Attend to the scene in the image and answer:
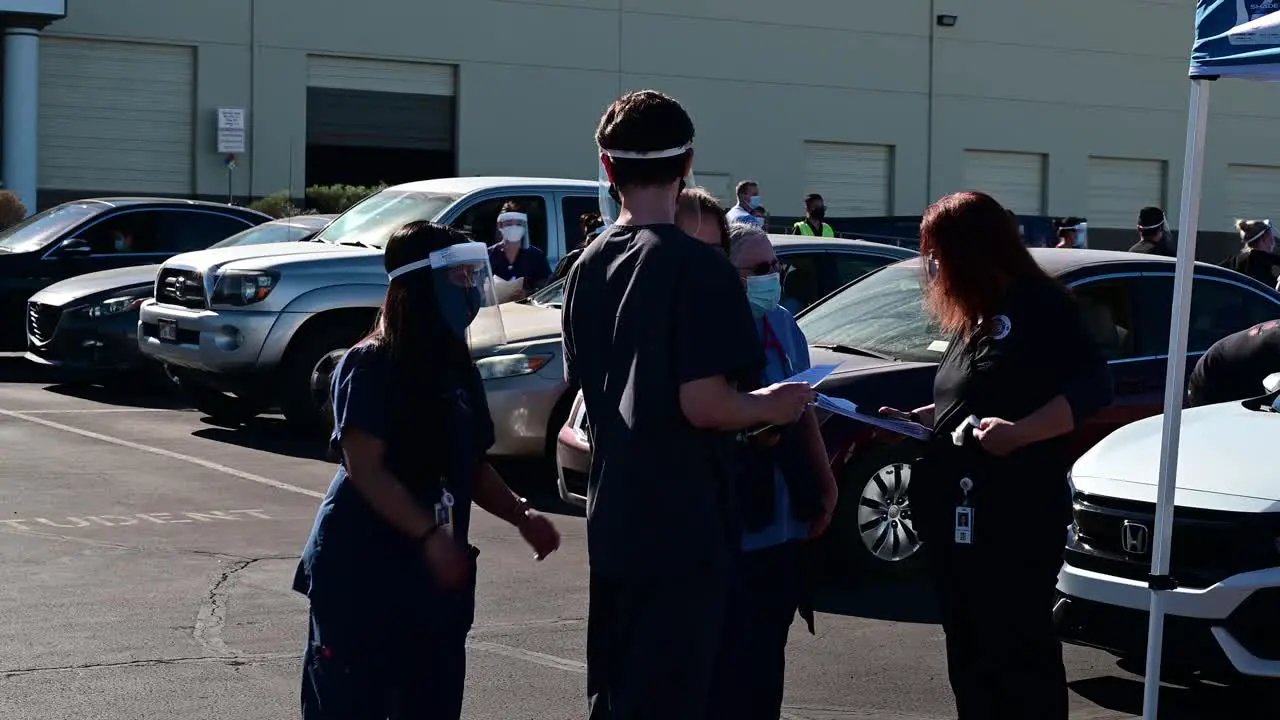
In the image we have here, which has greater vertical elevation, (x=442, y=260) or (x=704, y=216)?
(x=704, y=216)

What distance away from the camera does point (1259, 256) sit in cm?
1345

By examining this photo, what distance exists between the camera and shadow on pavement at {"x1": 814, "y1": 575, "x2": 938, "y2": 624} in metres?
7.48

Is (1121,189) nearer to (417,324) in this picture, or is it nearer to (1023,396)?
(1023,396)

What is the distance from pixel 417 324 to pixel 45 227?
45.7ft

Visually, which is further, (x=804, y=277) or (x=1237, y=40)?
(x=804, y=277)

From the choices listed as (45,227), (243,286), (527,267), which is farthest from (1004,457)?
(45,227)

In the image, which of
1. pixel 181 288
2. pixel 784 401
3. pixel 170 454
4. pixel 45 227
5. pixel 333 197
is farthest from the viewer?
pixel 333 197

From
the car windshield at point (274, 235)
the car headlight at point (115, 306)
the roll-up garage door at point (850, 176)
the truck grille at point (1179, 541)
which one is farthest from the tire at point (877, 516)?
the roll-up garage door at point (850, 176)

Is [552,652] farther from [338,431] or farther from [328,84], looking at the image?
[328,84]

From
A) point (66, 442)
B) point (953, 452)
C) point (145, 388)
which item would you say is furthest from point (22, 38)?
point (953, 452)

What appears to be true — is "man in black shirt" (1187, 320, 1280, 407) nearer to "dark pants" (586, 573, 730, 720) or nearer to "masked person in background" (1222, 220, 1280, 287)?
"dark pants" (586, 573, 730, 720)

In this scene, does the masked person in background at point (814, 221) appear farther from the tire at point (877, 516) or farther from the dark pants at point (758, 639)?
the dark pants at point (758, 639)

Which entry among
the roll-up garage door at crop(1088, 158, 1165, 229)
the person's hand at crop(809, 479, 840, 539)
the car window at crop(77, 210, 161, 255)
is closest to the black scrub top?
the person's hand at crop(809, 479, 840, 539)

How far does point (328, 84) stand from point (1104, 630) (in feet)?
86.7
